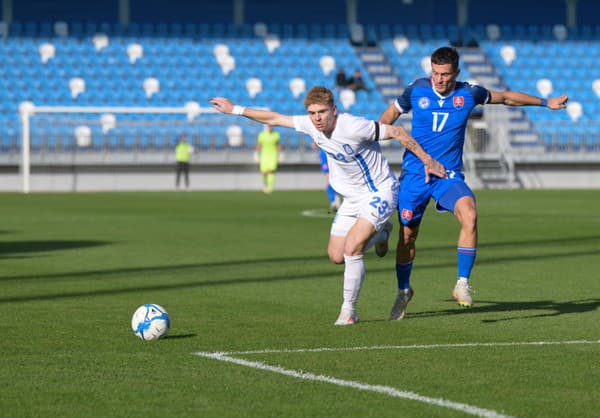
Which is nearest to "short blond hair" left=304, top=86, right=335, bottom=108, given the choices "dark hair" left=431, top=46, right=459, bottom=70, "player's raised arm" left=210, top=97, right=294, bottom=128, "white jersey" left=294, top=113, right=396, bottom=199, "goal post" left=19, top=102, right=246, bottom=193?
"white jersey" left=294, top=113, right=396, bottom=199

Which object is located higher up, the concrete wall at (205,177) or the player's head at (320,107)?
the player's head at (320,107)

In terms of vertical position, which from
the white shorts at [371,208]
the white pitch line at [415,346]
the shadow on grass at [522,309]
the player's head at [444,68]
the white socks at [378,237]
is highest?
the player's head at [444,68]

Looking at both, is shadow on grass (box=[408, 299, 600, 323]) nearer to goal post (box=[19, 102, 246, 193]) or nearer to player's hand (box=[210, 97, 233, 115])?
player's hand (box=[210, 97, 233, 115])

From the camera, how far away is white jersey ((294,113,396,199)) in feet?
28.3

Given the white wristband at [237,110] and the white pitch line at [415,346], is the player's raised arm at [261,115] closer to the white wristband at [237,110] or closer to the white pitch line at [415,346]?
the white wristband at [237,110]

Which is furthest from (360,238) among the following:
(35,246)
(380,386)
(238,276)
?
(35,246)

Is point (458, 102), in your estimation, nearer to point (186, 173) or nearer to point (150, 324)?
point (150, 324)

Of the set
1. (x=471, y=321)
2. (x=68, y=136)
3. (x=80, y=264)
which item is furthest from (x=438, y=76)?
(x=68, y=136)

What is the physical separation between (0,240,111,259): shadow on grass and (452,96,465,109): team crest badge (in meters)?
7.14

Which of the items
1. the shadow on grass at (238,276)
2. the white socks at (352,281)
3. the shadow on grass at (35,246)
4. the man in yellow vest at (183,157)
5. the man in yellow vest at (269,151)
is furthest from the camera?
the man in yellow vest at (183,157)

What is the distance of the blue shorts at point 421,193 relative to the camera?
916cm

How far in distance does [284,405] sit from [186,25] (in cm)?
3827

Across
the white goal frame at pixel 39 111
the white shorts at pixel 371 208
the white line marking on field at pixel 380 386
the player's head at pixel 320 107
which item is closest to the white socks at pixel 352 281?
the white shorts at pixel 371 208

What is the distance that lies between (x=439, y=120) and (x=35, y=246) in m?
8.42
